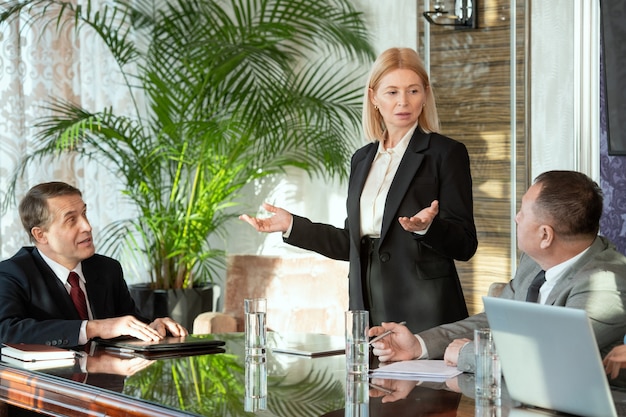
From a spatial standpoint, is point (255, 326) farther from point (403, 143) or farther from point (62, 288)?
point (403, 143)

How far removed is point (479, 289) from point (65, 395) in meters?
2.73

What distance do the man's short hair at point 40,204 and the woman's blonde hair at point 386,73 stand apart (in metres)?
1.00

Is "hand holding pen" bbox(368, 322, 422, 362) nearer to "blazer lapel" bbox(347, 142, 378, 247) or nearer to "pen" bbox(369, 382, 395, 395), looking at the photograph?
"pen" bbox(369, 382, 395, 395)

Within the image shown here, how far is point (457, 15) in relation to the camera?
461 centimetres

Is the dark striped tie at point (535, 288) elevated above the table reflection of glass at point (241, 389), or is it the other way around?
the dark striped tie at point (535, 288)

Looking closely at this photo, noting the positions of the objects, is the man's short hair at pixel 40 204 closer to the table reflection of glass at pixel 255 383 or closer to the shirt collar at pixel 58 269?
the shirt collar at pixel 58 269

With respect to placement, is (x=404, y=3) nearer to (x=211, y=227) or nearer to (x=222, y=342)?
(x=211, y=227)

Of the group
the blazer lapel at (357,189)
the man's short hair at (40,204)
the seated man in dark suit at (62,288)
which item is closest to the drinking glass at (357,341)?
the seated man in dark suit at (62,288)

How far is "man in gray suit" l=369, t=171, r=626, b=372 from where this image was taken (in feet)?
7.10

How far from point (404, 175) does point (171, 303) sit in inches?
87.1

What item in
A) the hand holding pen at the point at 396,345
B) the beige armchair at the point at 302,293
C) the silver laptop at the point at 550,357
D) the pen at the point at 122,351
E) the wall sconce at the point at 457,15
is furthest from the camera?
the wall sconce at the point at 457,15

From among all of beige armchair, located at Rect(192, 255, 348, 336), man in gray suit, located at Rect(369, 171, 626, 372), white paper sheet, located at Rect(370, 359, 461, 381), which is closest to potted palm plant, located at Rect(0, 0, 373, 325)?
beige armchair, located at Rect(192, 255, 348, 336)

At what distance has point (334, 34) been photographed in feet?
16.7

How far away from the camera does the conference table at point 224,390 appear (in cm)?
196
